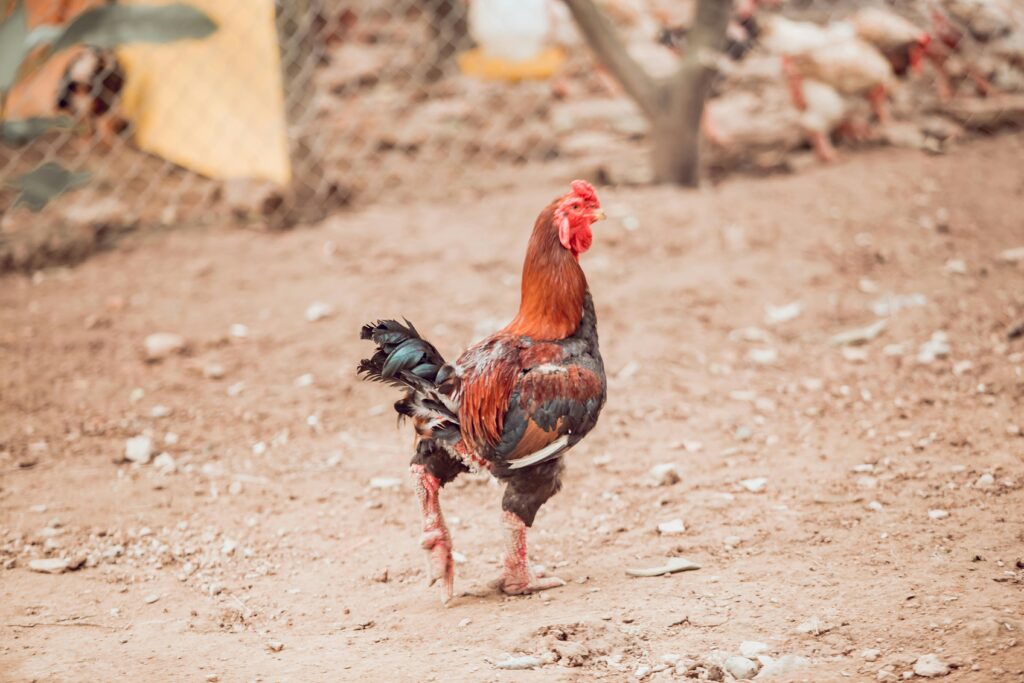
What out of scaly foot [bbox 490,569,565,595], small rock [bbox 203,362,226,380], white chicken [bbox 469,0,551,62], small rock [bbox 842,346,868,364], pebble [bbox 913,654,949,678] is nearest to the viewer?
pebble [bbox 913,654,949,678]

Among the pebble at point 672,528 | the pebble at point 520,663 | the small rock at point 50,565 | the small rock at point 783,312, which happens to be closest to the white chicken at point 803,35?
the small rock at point 783,312

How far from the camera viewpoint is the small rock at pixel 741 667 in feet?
8.03

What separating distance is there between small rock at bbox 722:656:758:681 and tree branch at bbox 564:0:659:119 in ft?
14.3

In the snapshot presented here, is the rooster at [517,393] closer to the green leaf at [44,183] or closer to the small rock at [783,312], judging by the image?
the green leaf at [44,183]

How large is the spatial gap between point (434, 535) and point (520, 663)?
0.56m

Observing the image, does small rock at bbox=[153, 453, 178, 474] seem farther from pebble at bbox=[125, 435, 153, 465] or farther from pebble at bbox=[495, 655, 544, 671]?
pebble at bbox=[495, 655, 544, 671]

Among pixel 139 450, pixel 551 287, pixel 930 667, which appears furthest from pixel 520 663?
pixel 139 450

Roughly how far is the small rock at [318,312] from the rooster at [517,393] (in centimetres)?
209

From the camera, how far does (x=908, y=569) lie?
9.42ft

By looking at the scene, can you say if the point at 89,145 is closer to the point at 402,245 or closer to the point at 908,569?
the point at 402,245

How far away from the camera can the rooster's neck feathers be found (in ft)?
10.3

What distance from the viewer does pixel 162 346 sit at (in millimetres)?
4855

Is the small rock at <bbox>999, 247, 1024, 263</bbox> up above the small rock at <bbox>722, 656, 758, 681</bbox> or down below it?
below

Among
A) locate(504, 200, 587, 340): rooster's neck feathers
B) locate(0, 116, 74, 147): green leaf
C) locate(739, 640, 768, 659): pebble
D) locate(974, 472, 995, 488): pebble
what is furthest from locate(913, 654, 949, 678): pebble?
locate(0, 116, 74, 147): green leaf
